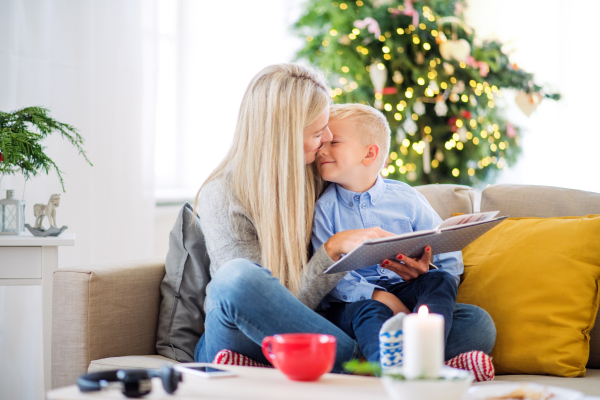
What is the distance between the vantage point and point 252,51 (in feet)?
10.6

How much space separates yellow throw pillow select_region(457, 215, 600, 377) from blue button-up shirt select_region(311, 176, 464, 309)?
97 mm

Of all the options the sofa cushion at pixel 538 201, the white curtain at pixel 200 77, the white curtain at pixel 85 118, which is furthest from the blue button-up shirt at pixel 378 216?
the white curtain at pixel 200 77

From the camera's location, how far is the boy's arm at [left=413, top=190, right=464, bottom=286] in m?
1.55

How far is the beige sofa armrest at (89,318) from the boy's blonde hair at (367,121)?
2.44 feet

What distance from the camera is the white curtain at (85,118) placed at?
6.59ft

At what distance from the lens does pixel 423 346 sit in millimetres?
771

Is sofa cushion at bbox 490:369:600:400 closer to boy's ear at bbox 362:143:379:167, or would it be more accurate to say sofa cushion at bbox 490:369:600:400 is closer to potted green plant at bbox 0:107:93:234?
boy's ear at bbox 362:143:379:167

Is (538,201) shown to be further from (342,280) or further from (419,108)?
(419,108)

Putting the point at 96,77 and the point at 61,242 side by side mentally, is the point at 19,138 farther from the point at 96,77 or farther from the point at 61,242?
the point at 96,77

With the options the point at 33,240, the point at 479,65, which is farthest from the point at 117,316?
the point at 479,65

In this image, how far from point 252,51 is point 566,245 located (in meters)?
2.22

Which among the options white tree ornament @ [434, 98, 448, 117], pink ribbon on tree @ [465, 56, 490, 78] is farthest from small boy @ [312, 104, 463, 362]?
pink ribbon on tree @ [465, 56, 490, 78]

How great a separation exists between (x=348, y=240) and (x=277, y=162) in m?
0.29

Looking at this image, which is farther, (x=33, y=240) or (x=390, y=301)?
(x=33, y=240)
